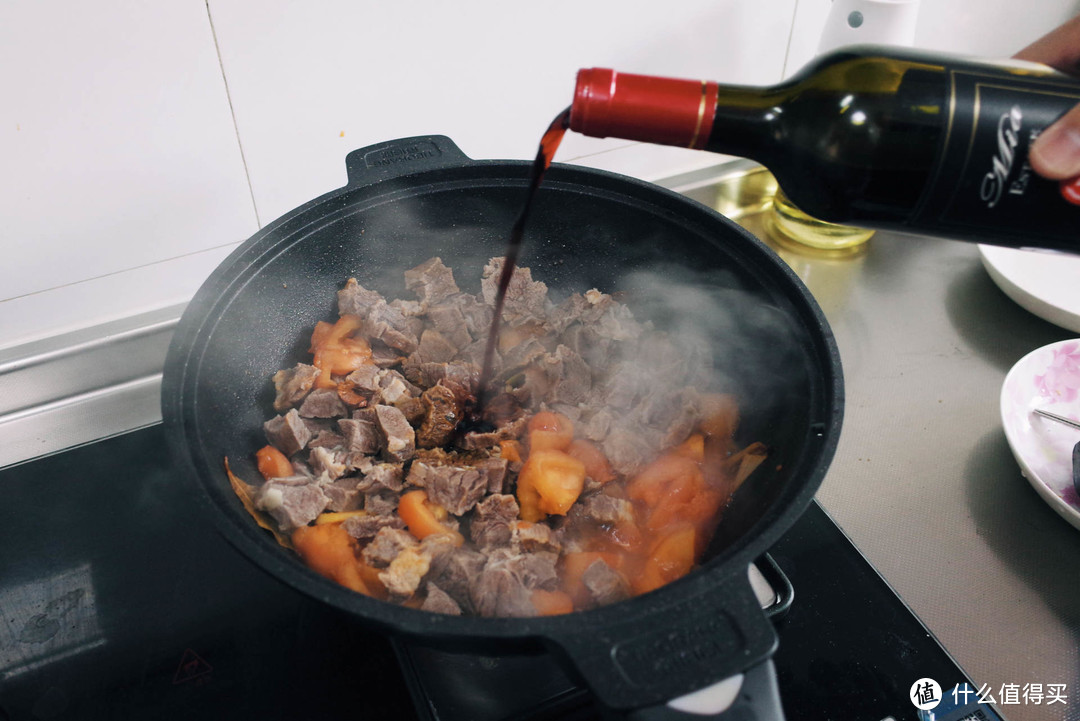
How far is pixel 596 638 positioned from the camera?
698 mm

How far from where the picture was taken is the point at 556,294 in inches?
59.4

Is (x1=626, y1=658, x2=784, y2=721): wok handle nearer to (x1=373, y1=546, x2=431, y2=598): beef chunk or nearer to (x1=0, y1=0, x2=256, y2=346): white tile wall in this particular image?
(x1=373, y1=546, x2=431, y2=598): beef chunk

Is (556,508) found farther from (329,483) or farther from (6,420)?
(6,420)

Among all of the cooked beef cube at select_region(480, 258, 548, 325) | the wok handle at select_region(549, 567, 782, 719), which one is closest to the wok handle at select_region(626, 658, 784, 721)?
the wok handle at select_region(549, 567, 782, 719)

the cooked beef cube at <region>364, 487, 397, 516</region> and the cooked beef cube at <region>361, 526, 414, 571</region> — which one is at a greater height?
the cooked beef cube at <region>361, 526, 414, 571</region>

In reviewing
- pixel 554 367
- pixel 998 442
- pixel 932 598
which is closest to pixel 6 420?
pixel 554 367

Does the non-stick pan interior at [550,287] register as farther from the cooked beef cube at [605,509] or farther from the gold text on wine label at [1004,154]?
the gold text on wine label at [1004,154]

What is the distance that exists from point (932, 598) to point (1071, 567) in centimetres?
26

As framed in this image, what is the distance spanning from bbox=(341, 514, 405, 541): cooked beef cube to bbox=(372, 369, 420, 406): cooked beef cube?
0.81 feet

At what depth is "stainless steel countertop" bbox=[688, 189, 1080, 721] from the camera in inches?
44.5

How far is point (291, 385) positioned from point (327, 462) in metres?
0.17

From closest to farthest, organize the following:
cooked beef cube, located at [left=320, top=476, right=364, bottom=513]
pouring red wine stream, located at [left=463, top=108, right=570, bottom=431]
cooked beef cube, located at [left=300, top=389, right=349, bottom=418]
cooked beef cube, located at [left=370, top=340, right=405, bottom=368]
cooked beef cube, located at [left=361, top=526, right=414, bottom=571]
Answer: pouring red wine stream, located at [left=463, top=108, right=570, bottom=431] < cooked beef cube, located at [left=361, top=526, right=414, bottom=571] < cooked beef cube, located at [left=320, top=476, right=364, bottom=513] < cooked beef cube, located at [left=300, top=389, right=349, bottom=418] < cooked beef cube, located at [left=370, top=340, right=405, bottom=368]

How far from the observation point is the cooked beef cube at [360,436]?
1.21 m


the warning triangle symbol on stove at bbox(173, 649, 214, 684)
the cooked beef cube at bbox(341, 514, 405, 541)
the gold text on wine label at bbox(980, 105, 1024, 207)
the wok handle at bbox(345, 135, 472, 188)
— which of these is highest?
the gold text on wine label at bbox(980, 105, 1024, 207)
